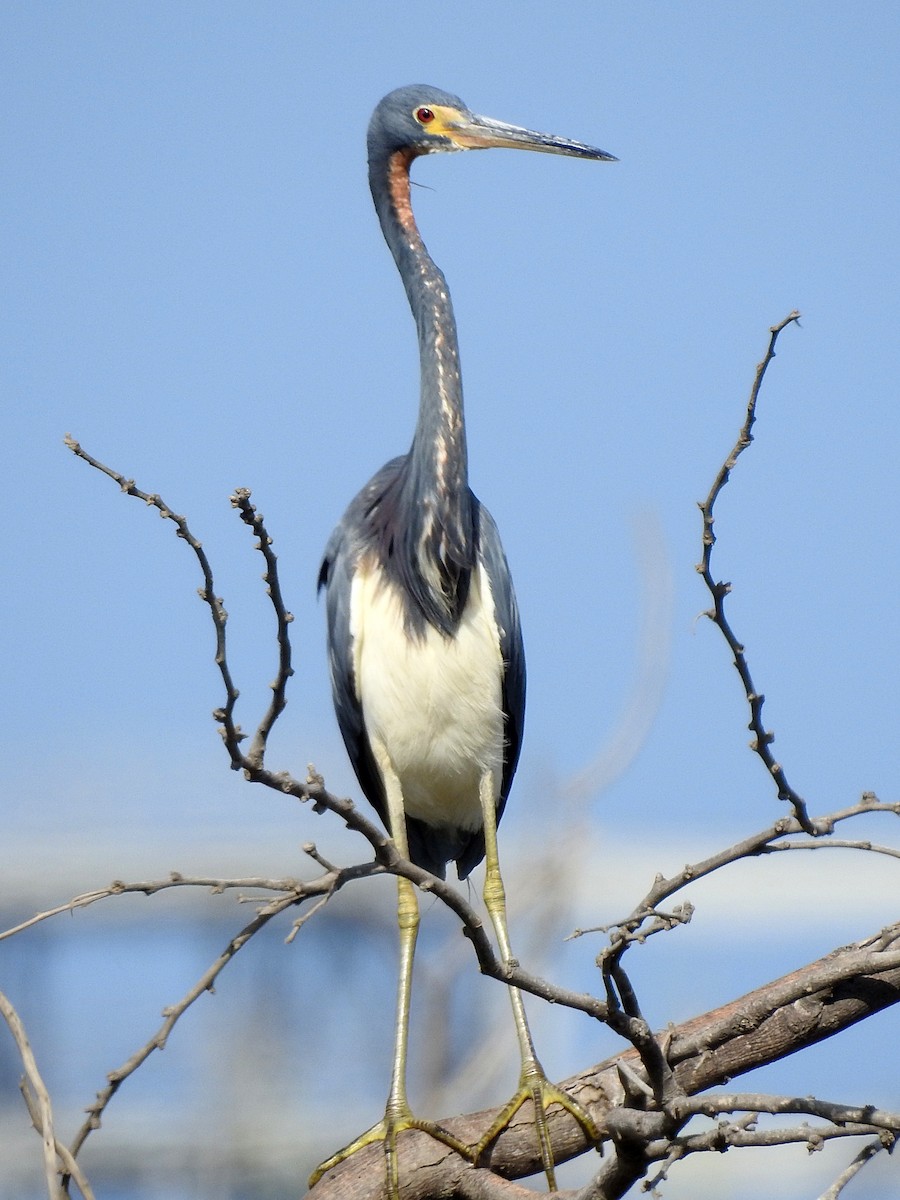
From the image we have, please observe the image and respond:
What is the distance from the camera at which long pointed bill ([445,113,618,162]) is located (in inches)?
194

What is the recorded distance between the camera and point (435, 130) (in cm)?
492

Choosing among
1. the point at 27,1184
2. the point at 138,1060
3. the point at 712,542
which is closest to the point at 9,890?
the point at 27,1184

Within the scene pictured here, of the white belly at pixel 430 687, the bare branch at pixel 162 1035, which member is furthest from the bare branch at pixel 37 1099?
the white belly at pixel 430 687

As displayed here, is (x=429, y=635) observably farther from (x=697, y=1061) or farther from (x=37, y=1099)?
(x=37, y=1099)

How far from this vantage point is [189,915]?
8859mm

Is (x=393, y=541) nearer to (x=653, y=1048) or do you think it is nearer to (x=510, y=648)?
(x=510, y=648)

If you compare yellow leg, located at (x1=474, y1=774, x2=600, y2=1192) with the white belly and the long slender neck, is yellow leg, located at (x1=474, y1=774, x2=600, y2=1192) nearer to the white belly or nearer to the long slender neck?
the white belly

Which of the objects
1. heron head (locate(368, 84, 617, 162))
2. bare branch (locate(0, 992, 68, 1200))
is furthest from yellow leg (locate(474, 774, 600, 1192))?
heron head (locate(368, 84, 617, 162))

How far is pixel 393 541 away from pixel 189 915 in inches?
196

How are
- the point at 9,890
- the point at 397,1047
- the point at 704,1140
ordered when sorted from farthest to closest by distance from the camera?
the point at 9,890, the point at 397,1047, the point at 704,1140

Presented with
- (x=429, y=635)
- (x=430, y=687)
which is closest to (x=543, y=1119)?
(x=430, y=687)

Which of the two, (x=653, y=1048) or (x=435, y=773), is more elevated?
(x=435, y=773)

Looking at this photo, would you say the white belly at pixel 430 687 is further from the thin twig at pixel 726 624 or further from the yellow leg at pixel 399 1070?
the thin twig at pixel 726 624

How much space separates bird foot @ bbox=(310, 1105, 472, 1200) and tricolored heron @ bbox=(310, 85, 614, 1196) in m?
0.33
